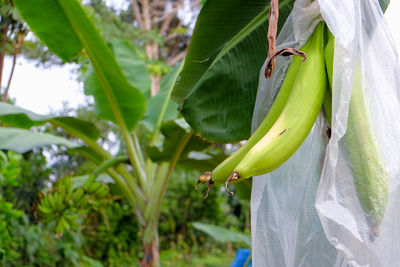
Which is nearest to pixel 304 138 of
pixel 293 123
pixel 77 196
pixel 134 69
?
pixel 293 123

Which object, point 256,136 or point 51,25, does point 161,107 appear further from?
point 256,136

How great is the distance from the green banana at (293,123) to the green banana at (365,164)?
55mm

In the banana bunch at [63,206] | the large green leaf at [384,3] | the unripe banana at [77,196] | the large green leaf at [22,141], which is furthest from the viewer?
the unripe banana at [77,196]

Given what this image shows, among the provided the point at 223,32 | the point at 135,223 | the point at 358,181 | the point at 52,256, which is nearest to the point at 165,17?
the point at 135,223

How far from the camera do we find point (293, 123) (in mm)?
575

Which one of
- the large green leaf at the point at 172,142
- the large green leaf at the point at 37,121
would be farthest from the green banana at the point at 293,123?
the large green leaf at the point at 37,121

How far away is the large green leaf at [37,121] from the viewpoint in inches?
68.2

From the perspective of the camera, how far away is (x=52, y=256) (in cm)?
260

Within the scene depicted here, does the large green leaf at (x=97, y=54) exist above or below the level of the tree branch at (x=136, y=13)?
below

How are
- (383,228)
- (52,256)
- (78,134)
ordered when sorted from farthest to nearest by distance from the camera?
(52,256), (78,134), (383,228)

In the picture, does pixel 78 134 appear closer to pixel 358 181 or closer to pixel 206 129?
pixel 206 129

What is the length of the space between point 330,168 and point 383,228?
11cm

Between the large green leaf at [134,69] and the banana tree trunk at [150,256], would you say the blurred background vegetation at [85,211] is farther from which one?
the large green leaf at [134,69]

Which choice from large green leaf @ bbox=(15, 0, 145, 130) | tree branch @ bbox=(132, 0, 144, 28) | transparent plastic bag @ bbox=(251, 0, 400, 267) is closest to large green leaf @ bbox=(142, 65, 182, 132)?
large green leaf @ bbox=(15, 0, 145, 130)
